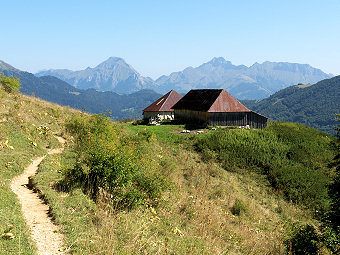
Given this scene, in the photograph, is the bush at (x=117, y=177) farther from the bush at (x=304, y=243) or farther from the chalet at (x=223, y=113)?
the chalet at (x=223, y=113)

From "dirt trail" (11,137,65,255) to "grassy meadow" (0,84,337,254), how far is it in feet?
0.71

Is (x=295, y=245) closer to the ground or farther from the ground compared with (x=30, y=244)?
closer to the ground

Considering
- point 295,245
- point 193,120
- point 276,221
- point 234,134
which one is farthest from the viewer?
point 193,120

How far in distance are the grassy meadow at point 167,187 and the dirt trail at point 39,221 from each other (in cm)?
22

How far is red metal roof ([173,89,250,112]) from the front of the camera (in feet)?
133

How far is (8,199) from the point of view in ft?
25.3

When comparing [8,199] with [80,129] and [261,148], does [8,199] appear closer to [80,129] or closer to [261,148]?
[80,129]

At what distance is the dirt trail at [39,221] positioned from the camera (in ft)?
19.2

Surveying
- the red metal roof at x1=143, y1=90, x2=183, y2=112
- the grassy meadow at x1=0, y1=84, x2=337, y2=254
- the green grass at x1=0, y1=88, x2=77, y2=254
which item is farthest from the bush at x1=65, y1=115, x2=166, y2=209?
the red metal roof at x1=143, y1=90, x2=183, y2=112

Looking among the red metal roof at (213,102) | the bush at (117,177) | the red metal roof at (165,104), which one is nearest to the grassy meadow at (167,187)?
the bush at (117,177)

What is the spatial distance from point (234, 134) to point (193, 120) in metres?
12.7

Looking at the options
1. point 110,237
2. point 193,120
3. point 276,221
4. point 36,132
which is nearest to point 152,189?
point 110,237

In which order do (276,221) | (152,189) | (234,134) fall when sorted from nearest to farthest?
(152,189), (276,221), (234,134)

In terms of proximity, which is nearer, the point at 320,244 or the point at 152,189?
the point at 320,244
